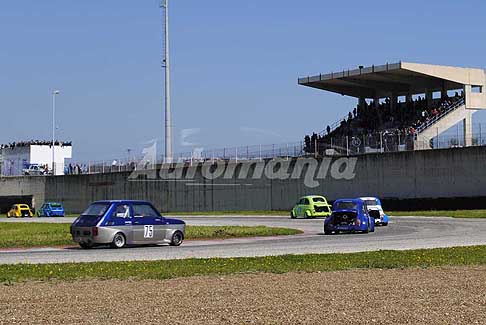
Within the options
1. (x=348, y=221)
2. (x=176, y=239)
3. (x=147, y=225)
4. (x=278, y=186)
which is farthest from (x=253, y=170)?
(x=147, y=225)

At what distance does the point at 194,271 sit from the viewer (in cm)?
1719

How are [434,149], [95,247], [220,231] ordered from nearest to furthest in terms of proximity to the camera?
[95,247] → [220,231] → [434,149]

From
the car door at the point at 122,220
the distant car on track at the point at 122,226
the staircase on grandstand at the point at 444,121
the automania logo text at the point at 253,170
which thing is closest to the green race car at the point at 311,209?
the automania logo text at the point at 253,170

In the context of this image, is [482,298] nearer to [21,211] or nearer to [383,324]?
[383,324]

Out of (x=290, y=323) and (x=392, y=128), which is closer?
(x=290, y=323)

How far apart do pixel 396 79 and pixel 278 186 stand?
52.5 ft

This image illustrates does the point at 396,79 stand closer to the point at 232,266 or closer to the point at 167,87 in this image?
the point at 167,87

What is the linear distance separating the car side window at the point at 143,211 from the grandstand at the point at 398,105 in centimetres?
3703

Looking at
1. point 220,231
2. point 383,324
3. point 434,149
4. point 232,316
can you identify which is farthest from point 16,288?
point 434,149

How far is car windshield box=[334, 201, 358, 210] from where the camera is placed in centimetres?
3570

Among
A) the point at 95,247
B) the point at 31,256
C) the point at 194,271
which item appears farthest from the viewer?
the point at 95,247

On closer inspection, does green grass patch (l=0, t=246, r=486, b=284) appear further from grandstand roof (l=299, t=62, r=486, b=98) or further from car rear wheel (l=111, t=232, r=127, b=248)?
grandstand roof (l=299, t=62, r=486, b=98)

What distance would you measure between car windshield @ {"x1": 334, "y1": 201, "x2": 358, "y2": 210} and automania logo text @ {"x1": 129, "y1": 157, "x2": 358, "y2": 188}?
2843cm

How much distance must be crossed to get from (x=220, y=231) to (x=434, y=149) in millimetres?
28293
